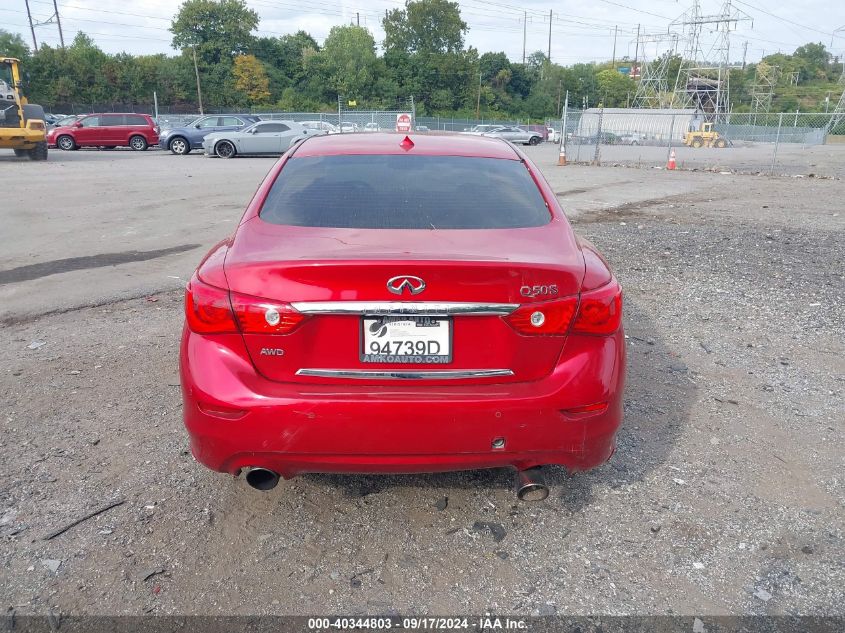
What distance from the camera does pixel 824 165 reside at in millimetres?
25609

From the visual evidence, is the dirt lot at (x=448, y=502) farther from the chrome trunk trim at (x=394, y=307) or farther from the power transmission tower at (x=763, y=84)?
the power transmission tower at (x=763, y=84)

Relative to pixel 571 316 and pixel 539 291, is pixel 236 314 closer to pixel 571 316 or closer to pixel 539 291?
pixel 539 291

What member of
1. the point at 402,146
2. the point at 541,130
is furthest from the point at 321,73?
the point at 402,146

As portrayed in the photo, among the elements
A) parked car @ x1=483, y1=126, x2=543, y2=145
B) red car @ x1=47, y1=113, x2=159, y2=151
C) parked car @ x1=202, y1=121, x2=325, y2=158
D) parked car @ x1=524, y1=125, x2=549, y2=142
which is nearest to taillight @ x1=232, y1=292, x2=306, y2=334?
parked car @ x1=202, y1=121, x2=325, y2=158

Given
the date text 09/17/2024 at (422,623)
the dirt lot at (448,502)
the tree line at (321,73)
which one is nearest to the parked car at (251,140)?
the dirt lot at (448,502)

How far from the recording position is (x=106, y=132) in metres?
30.8

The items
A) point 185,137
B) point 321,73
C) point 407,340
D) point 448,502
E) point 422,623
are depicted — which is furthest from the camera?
point 321,73

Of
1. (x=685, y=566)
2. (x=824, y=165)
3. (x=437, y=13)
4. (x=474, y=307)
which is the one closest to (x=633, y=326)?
(x=685, y=566)

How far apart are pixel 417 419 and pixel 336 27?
373ft

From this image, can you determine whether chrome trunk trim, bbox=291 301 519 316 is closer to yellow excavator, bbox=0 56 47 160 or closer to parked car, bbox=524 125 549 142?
yellow excavator, bbox=0 56 47 160

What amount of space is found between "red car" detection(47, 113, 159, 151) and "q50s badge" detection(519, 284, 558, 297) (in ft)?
106

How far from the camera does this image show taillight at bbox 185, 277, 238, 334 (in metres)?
2.62

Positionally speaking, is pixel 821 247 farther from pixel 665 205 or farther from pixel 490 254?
pixel 490 254

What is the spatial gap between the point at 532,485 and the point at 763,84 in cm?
13114
